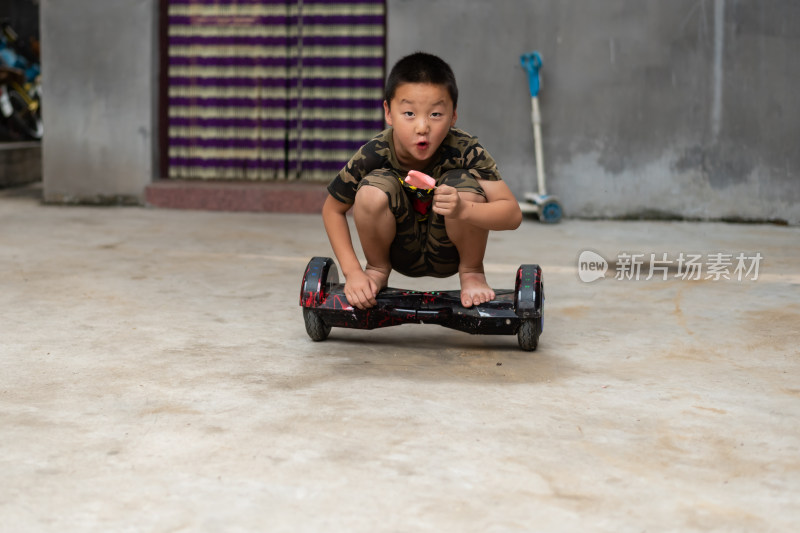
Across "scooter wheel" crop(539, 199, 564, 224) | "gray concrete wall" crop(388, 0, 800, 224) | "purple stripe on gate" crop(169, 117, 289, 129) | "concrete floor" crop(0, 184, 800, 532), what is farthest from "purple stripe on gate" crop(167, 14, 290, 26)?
"concrete floor" crop(0, 184, 800, 532)

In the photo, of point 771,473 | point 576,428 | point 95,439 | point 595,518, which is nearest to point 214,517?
point 95,439

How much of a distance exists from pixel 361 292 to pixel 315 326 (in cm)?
19

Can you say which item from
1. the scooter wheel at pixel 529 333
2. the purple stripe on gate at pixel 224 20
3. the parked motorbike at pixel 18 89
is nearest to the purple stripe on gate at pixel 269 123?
the purple stripe on gate at pixel 224 20

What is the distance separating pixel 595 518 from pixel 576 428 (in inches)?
17.7

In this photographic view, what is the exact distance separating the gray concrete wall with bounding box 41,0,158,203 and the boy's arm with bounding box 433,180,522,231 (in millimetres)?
4020

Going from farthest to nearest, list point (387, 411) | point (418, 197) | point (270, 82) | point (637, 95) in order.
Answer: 1. point (270, 82)
2. point (637, 95)
3. point (418, 197)
4. point (387, 411)

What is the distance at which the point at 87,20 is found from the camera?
20.2 feet

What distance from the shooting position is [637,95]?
5.82 metres

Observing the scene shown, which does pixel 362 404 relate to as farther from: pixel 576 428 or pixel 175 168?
pixel 175 168

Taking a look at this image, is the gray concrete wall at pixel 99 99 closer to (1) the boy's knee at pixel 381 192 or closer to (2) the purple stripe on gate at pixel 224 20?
(2) the purple stripe on gate at pixel 224 20

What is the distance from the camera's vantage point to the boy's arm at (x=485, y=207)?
2.38 meters

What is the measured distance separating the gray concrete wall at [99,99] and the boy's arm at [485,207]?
4020 mm

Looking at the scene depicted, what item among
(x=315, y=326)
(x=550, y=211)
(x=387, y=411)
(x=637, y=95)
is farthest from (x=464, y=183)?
(x=637, y=95)

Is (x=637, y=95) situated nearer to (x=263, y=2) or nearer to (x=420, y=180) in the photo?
(x=263, y=2)
